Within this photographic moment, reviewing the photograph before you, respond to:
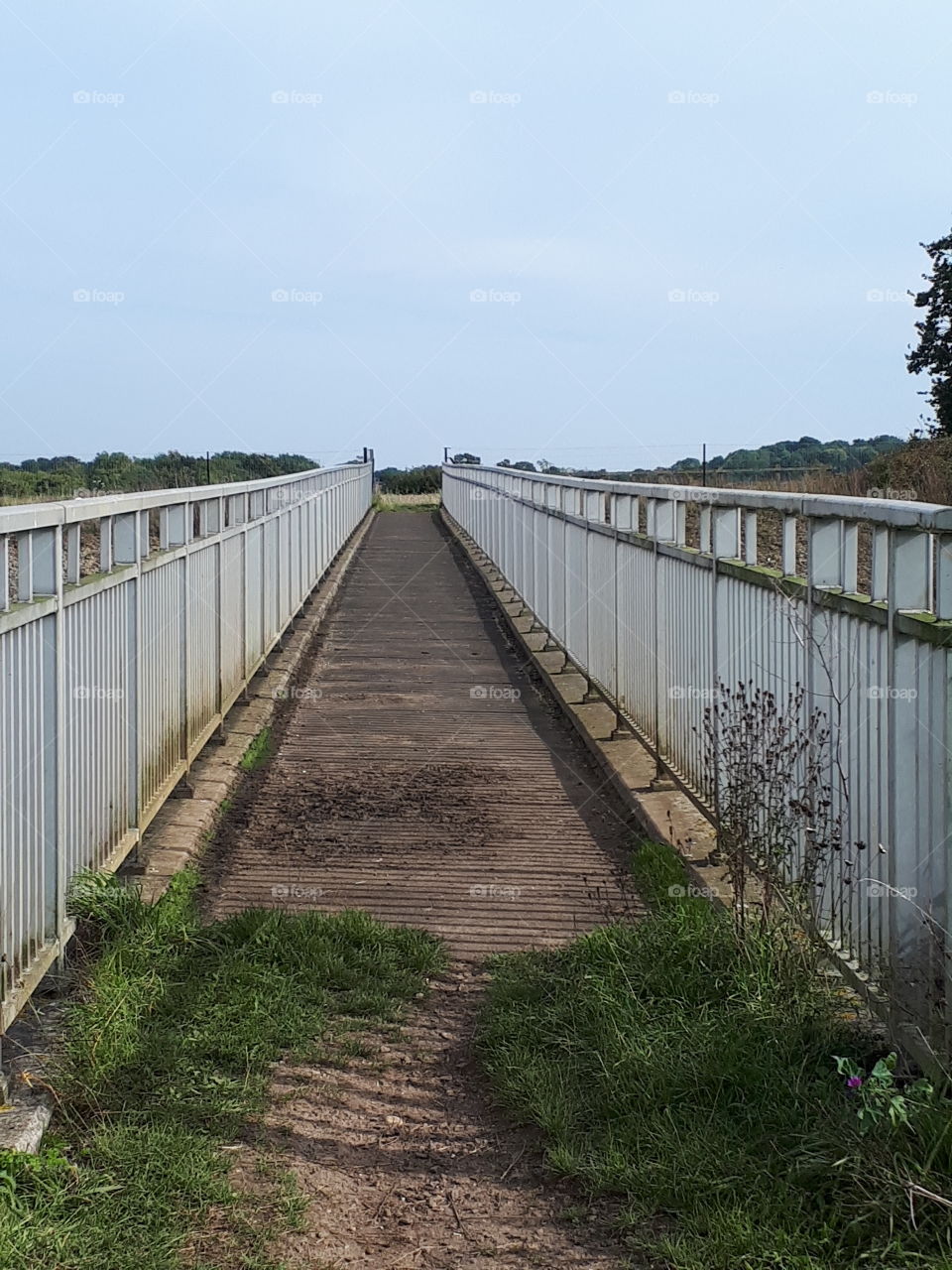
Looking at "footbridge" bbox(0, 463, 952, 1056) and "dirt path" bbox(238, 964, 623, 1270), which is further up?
"footbridge" bbox(0, 463, 952, 1056)

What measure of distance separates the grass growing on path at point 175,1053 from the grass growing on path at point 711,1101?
557 millimetres

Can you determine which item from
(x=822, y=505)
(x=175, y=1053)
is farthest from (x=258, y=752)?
(x=822, y=505)

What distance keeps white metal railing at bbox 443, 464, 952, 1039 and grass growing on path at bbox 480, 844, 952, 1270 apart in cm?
34

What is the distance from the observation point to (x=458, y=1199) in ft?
12.6

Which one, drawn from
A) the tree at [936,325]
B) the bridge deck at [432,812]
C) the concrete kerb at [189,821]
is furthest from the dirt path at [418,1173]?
the tree at [936,325]

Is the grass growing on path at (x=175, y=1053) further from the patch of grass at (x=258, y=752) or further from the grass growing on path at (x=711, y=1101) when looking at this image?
the patch of grass at (x=258, y=752)

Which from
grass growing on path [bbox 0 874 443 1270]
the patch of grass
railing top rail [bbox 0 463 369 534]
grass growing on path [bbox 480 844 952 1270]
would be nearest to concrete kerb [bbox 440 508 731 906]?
grass growing on path [bbox 480 844 952 1270]

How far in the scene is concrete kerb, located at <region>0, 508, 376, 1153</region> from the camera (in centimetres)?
397

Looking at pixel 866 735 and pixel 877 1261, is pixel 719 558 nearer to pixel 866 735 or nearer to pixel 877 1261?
pixel 866 735

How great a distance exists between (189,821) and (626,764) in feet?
9.08

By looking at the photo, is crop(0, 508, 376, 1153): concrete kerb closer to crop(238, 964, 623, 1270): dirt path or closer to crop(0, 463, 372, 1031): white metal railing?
crop(0, 463, 372, 1031): white metal railing

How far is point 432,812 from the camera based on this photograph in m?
8.19

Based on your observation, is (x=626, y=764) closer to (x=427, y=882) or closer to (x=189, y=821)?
(x=427, y=882)

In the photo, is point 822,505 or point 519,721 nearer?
point 822,505
